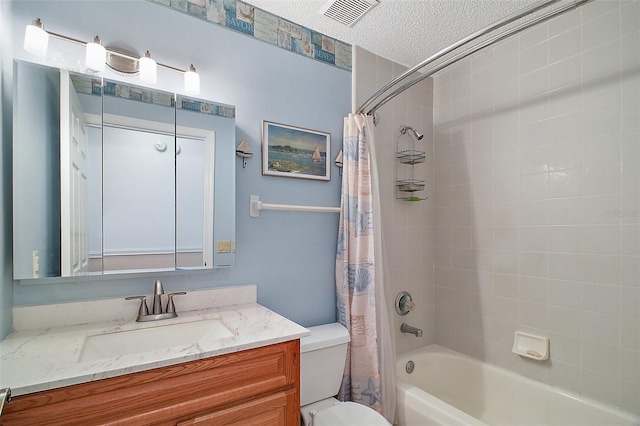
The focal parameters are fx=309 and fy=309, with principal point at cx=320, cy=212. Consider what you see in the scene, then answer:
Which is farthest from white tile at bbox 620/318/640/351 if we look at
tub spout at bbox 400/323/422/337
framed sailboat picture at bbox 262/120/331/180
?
framed sailboat picture at bbox 262/120/331/180

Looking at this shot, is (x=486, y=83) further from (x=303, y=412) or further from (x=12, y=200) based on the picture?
(x=12, y=200)

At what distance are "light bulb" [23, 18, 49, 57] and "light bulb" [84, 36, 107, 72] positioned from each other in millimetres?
133

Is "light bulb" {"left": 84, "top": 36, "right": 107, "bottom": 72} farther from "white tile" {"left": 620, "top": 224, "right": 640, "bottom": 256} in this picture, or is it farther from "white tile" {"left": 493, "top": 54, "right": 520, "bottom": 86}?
"white tile" {"left": 620, "top": 224, "right": 640, "bottom": 256}

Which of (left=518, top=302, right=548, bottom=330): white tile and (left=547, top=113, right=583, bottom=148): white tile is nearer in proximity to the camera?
(left=547, top=113, right=583, bottom=148): white tile

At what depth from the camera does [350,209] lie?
1.87m

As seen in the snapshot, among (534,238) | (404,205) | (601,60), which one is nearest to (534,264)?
(534,238)

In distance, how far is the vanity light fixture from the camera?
1.17 meters

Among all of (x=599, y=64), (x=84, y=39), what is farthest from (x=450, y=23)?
(x=84, y=39)

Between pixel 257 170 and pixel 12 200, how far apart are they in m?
0.98

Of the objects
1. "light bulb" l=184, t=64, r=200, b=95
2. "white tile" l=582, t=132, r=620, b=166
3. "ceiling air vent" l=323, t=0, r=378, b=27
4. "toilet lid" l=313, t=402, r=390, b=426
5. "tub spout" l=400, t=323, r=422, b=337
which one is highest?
"ceiling air vent" l=323, t=0, r=378, b=27

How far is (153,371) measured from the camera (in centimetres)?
93

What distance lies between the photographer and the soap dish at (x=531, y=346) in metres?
1.77

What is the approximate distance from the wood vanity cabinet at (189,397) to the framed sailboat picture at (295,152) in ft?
3.13

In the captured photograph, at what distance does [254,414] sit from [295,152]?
129 centimetres
